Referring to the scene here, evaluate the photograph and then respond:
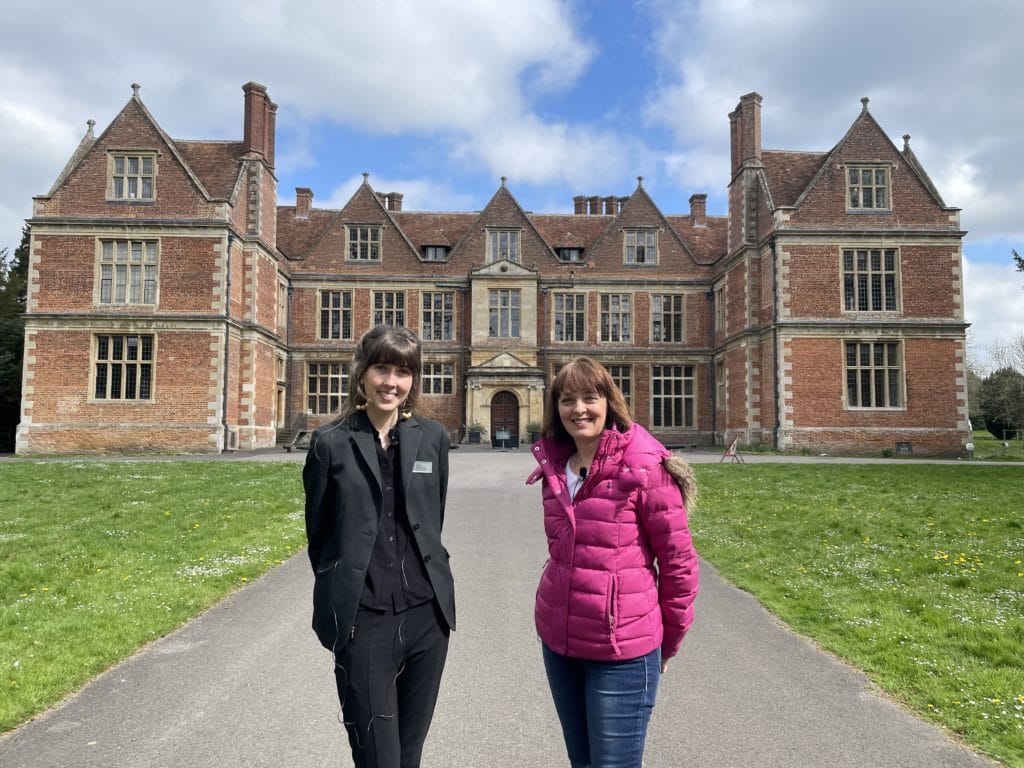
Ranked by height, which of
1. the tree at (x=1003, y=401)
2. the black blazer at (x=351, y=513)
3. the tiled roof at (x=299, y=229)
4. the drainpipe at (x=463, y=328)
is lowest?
the black blazer at (x=351, y=513)

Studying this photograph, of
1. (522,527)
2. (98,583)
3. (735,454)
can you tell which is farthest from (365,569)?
(735,454)

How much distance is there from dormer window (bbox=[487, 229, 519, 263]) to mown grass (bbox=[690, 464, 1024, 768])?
2127 cm

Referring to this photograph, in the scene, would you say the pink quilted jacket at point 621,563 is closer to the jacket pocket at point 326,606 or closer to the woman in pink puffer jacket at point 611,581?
the woman in pink puffer jacket at point 611,581

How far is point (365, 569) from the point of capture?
2.47 m

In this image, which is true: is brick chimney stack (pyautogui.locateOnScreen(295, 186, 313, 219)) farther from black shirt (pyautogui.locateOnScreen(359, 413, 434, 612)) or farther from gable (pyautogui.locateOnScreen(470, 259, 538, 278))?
black shirt (pyautogui.locateOnScreen(359, 413, 434, 612))

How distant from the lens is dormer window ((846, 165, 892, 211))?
26.1 meters

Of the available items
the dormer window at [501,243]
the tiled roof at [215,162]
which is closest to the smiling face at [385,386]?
the tiled roof at [215,162]

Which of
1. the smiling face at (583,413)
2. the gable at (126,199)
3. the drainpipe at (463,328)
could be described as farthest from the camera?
the drainpipe at (463,328)

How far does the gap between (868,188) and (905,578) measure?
912 inches

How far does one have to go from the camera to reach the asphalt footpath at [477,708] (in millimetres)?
3441

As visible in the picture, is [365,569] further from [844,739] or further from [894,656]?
[894,656]

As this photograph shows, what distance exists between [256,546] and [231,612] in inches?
99.7

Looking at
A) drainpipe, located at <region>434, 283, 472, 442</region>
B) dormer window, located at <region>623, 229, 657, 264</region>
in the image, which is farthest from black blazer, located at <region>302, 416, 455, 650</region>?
dormer window, located at <region>623, 229, 657, 264</region>

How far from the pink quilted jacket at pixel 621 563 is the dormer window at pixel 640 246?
31812 mm
